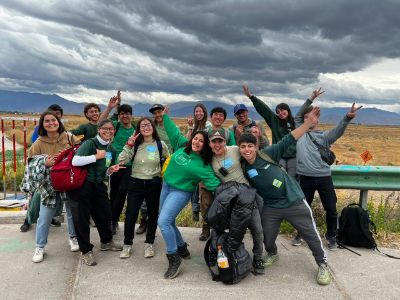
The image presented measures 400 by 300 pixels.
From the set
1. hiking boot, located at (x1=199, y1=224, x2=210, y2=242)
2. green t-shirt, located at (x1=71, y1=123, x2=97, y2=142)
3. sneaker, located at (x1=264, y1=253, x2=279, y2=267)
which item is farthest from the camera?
green t-shirt, located at (x1=71, y1=123, x2=97, y2=142)

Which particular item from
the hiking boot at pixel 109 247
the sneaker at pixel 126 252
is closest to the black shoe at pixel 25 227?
the hiking boot at pixel 109 247

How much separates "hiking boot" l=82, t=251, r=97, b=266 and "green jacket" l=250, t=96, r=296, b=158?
9.31 ft

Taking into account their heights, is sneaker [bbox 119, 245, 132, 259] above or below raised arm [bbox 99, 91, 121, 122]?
below

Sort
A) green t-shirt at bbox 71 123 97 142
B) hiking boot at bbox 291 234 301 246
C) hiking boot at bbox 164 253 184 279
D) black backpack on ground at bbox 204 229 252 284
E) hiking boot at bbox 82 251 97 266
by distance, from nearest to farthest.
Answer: black backpack on ground at bbox 204 229 252 284 < hiking boot at bbox 164 253 184 279 < hiking boot at bbox 82 251 97 266 < hiking boot at bbox 291 234 301 246 < green t-shirt at bbox 71 123 97 142

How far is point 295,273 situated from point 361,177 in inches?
81.1

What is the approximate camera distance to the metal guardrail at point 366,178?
5184mm

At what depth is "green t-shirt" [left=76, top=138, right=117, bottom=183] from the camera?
4199 millimetres

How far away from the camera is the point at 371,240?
468 cm

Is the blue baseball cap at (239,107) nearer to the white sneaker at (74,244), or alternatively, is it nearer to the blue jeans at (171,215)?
the blue jeans at (171,215)

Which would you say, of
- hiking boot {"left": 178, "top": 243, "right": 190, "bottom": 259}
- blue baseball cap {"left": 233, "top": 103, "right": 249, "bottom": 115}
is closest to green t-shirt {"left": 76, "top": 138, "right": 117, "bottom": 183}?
hiking boot {"left": 178, "top": 243, "right": 190, "bottom": 259}

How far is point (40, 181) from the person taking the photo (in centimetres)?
428

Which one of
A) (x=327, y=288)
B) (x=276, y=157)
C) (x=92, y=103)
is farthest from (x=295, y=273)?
(x=92, y=103)

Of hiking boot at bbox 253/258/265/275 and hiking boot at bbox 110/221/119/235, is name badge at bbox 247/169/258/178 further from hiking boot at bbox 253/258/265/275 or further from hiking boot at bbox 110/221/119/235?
hiking boot at bbox 110/221/119/235

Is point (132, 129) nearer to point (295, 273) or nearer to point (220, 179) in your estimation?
point (220, 179)
